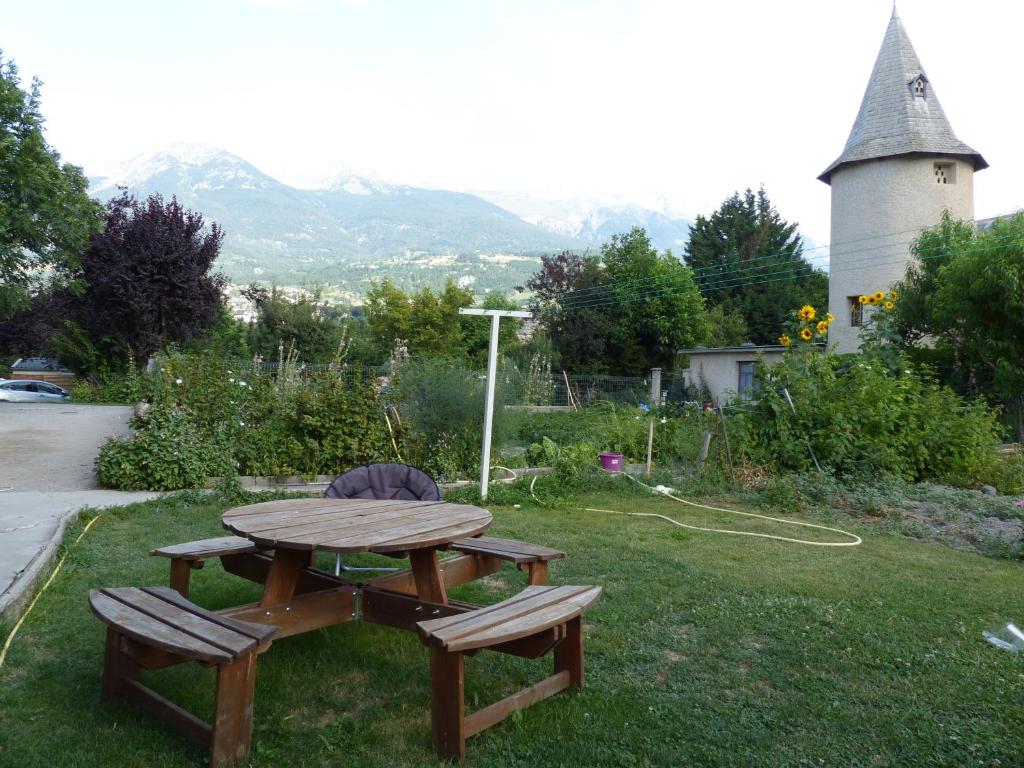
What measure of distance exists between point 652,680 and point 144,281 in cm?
2246

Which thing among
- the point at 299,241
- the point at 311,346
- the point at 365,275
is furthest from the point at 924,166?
the point at 299,241

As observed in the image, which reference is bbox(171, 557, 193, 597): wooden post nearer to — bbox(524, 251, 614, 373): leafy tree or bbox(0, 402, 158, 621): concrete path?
bbox(0, 402, 158, 621): concrete path

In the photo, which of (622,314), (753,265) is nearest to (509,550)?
(622,314)

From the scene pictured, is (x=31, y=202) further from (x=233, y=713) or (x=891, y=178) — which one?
(x=891, y=178)

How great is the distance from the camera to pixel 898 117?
23953mm

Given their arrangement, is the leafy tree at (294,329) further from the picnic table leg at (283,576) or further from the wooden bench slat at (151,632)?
the wooden bench slat at (151,632)

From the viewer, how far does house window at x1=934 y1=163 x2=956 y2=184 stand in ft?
77.8

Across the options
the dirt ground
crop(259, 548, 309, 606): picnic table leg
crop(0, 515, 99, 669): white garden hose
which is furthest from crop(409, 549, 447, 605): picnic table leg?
the dirt ground

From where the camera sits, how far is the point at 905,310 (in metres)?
17.7

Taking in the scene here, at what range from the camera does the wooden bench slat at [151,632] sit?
2482 millimetres

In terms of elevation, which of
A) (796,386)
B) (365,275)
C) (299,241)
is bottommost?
(796,386)

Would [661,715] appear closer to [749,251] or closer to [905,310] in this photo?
[905,310]

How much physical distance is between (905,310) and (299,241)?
190804mm

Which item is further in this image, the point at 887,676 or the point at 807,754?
the point at 887,676
